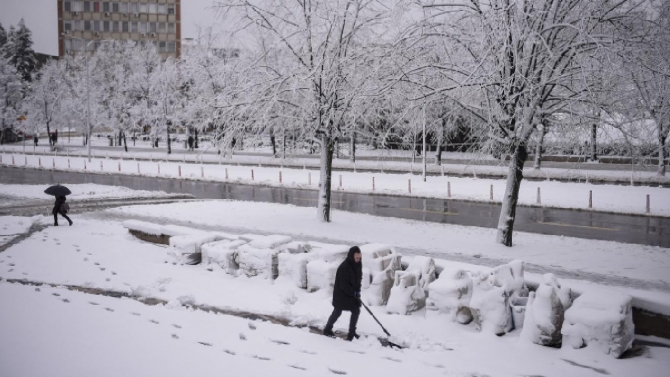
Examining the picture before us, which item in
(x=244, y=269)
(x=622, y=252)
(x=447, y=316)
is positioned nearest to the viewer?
(x=447, y=316)

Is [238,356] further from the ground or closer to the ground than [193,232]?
closer to the ground

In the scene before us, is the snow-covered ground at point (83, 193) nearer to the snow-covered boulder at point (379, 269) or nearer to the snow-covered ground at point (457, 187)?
the snow-covered ground at point (457, 187)

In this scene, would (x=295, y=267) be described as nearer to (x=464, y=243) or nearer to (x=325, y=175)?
(x=464, y=243)

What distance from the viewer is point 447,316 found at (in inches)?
329

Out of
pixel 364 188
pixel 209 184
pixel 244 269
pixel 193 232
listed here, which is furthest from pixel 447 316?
pixel 209 184

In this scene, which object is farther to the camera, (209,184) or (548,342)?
(209,184)

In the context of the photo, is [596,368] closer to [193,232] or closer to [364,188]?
[193,232]

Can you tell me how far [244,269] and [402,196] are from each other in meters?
15.8

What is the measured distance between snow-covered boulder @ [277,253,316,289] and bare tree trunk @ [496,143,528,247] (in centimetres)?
635

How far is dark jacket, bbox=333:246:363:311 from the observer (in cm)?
761

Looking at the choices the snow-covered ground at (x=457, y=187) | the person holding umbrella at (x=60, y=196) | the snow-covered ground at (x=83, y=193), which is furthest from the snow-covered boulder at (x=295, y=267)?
the snow-covered ground at (x=83, y=193)

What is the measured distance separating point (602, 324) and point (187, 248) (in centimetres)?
868

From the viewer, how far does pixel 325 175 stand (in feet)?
55.9

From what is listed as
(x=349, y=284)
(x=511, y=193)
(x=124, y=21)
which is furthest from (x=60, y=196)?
(x=124, y=21)
